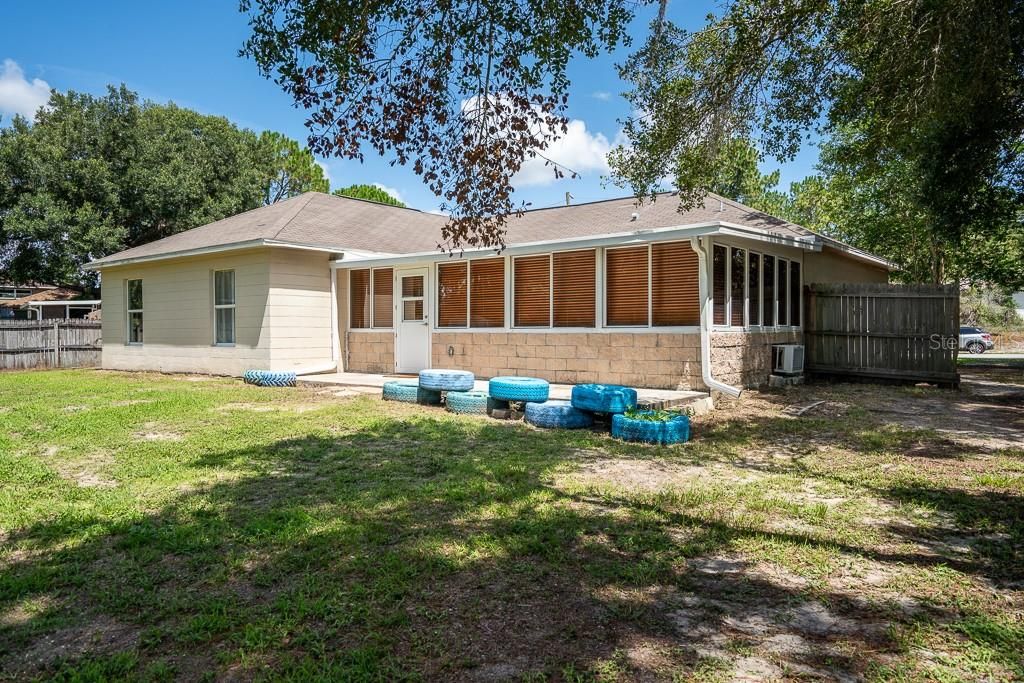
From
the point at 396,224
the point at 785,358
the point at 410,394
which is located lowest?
the point at 410,394

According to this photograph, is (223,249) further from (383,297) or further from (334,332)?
(383,297)

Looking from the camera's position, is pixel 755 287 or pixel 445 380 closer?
pixel 445 380

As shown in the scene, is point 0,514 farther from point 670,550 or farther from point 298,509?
point 670,550

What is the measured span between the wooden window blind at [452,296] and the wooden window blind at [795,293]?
6345 millimetres

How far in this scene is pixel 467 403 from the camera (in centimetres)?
909

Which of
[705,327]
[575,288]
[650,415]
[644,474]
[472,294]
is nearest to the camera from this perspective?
[644,474]

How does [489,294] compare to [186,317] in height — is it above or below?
above

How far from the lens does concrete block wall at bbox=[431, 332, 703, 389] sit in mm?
9805

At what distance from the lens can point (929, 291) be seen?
1177 cm

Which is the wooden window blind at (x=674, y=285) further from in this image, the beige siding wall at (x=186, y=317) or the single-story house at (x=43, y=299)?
the single-story house at (x=43, y=299)

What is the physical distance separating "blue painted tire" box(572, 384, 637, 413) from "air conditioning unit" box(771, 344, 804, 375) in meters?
5.18

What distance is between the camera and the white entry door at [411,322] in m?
12.8

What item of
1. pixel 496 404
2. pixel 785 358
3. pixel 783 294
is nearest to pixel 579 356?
pixel 496 404

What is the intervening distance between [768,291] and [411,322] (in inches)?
268
